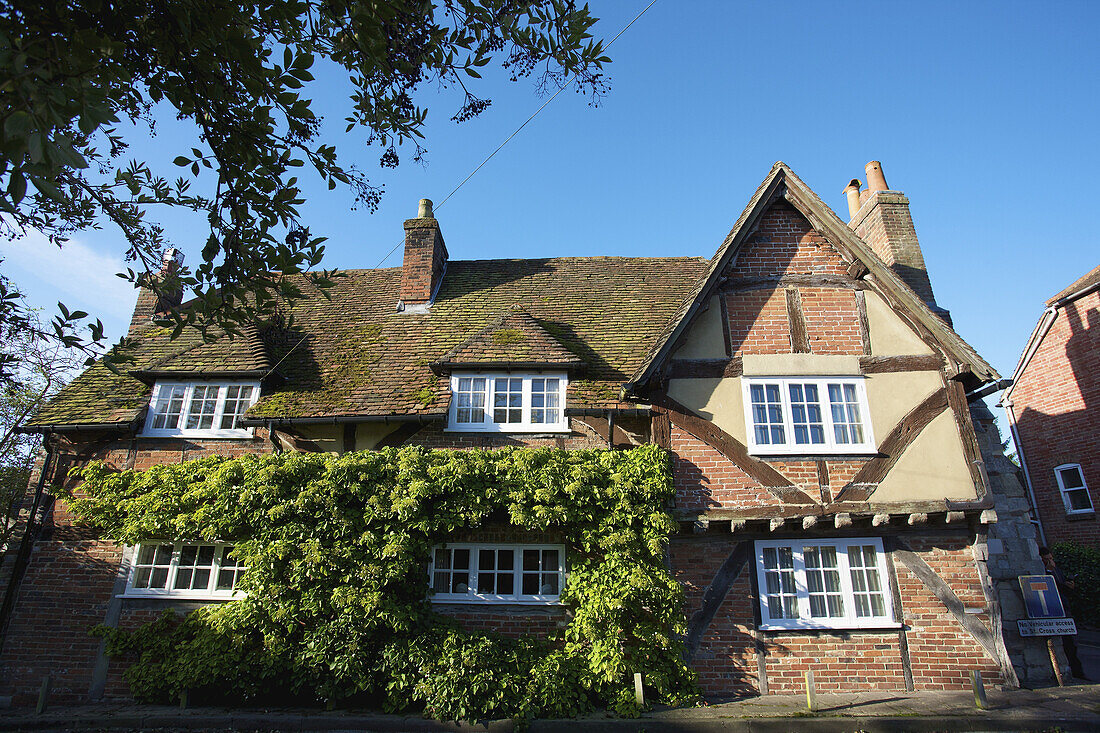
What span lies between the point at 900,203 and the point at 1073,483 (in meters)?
10.9

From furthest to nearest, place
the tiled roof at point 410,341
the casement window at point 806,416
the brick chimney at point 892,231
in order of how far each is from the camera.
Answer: the brick chimney at point 892,231, the tiled roof at point 410,341, the casement window at point 806,416

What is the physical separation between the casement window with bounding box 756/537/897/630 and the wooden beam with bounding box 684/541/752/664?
0.92 ft

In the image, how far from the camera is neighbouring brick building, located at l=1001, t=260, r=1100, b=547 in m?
17.8

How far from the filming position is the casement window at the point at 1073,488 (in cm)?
1809

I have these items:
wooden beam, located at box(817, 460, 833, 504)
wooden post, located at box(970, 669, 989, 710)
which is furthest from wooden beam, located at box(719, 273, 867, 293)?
wooden post, located at box(970, 669, 989, 710)

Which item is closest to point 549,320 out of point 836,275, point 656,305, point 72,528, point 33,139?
point 656,305

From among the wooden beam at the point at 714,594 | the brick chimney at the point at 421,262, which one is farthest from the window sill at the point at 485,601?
the brick chimney at the point at 421,262

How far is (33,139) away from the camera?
298 centimetres

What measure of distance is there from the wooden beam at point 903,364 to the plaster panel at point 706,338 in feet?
8.61

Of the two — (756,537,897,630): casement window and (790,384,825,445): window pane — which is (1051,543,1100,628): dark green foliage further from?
(790,384,825,445): window pane

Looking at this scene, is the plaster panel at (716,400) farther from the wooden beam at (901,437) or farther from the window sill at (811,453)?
the wooden beam at (901,437)

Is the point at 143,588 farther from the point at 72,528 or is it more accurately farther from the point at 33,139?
the point at 33,139

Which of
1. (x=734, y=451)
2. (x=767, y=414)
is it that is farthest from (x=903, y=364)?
(x=734, y=451)

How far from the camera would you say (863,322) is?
11594 mm
